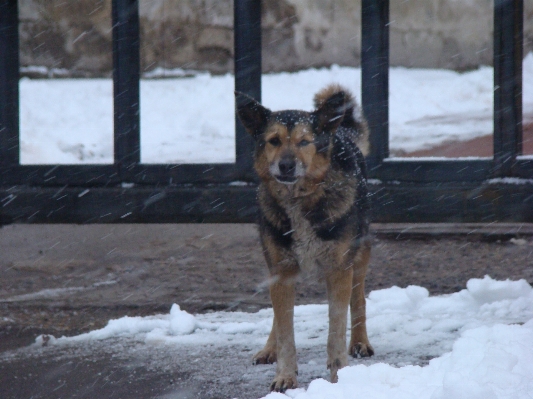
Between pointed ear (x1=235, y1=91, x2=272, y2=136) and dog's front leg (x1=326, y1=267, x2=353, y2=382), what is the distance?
940 mm

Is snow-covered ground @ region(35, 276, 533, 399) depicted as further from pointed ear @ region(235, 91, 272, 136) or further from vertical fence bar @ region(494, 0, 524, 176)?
vertical fence bar @ region(494, 0, 524, 176)

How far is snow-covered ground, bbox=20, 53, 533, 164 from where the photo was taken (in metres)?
13.7

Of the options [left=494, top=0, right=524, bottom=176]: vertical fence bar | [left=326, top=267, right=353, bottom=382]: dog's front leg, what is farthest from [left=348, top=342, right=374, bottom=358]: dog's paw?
[left=494, top=0, right=524, bottom=176]: vertical fence bar

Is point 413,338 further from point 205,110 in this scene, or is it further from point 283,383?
point 205,110

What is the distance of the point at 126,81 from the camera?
7.00 metres

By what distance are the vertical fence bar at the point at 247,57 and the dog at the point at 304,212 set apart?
2619 mm

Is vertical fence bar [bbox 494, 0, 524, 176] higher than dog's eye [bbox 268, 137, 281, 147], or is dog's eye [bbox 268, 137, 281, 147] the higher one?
vertical fence bar [bbox 494, 0, 524, 176]

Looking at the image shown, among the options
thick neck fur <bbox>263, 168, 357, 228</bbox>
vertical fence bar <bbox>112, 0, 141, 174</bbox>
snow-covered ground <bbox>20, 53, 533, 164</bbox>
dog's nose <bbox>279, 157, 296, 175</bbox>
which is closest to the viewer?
dog's nose <bbox>279, 157, 296, 175</bbox>

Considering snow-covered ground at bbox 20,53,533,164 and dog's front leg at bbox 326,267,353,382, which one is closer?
dog's front leg at bbox 326,267,353,382

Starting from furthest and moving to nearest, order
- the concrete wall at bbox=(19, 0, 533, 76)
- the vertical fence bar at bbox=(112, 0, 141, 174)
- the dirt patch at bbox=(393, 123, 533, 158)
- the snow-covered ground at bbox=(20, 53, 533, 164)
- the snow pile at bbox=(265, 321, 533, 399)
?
1. the concrete wall at bbox=(19, 0, 533, 76)
2. the snow-covered ground at bbox=(20, 53, 533, 164)
3. the dirt patch at bbox=(393, 123, 533, 158)
4. the vertical fence bar at bbox=(112, 0, 141, 174)
5. the snow pile at bbox=(265, 321, 533, 399)

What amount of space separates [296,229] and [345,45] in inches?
541

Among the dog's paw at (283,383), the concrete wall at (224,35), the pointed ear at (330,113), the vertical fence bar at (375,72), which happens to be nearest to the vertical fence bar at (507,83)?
the vertical fence bar at (375,72)

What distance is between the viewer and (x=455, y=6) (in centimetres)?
1909

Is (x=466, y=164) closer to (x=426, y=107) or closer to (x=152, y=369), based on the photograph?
(x=152, y=369)
